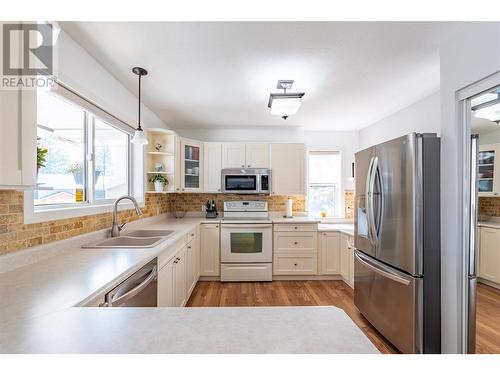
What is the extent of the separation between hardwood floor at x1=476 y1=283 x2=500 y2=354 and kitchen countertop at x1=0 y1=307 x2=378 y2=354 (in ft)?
4.59

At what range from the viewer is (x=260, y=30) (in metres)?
1.57

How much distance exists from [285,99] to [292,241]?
208 centimetres

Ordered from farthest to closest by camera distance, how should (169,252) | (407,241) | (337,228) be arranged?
(337,228) → (169,252) → (407,241)

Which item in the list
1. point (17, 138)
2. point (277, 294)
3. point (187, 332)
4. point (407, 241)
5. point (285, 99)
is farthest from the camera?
point (277, 294)

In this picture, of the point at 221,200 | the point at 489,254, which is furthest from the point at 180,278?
the point at 489,254

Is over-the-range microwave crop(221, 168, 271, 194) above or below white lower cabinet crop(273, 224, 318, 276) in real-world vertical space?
above

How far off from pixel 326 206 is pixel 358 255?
1791mm

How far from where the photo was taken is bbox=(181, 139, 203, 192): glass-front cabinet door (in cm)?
358

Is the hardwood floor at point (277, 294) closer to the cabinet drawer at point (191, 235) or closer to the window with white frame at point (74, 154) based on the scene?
the cabinet drawer at point (191, 235)

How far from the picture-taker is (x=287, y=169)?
3883 millimetres

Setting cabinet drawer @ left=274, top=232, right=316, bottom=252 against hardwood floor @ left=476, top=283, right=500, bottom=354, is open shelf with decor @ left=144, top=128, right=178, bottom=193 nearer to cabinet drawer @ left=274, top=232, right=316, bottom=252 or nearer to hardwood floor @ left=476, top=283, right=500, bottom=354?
cabinet drawer @ left=274, top=232, right=316, bottom=252

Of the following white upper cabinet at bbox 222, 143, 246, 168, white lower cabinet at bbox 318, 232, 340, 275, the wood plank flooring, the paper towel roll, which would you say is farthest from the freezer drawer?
white upper cabinet at bbox 222, 143, 246, 168

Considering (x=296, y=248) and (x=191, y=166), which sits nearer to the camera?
(x=296, y=248)

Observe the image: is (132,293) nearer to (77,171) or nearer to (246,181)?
(77,171)
